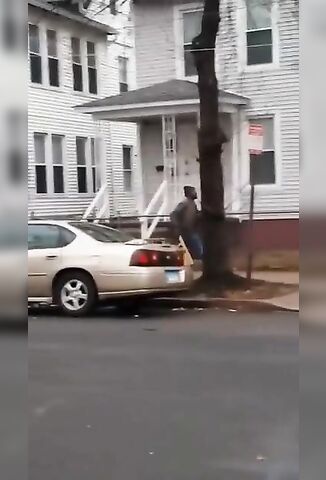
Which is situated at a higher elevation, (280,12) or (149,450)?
(280,12)

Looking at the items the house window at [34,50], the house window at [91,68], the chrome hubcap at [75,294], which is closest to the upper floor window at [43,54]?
the house window at [34,50]

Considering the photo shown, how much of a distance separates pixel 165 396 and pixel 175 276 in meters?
0.43

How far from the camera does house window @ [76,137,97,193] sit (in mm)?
2832

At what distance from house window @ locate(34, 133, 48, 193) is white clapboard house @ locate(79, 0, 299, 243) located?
8.4 inches

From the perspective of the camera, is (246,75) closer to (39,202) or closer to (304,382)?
(39,202)

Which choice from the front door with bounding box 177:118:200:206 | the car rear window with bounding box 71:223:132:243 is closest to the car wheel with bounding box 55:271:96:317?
the car rear window with bounding box 71:223:132:243

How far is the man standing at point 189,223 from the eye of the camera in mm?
2723

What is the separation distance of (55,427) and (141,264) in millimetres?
709

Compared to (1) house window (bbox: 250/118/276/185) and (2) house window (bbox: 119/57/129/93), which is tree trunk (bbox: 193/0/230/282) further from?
(2) house window (bbox: 119/57/129/93)

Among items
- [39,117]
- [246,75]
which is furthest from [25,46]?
[246,75]

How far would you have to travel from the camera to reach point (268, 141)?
2.66m

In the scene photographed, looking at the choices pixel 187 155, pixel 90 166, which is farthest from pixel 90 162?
pixel 187 155

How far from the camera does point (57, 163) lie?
9.36ft

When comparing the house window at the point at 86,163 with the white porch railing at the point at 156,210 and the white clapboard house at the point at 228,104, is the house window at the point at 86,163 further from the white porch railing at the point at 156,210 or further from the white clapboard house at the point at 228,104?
the white porch railing at the point at 156,210
